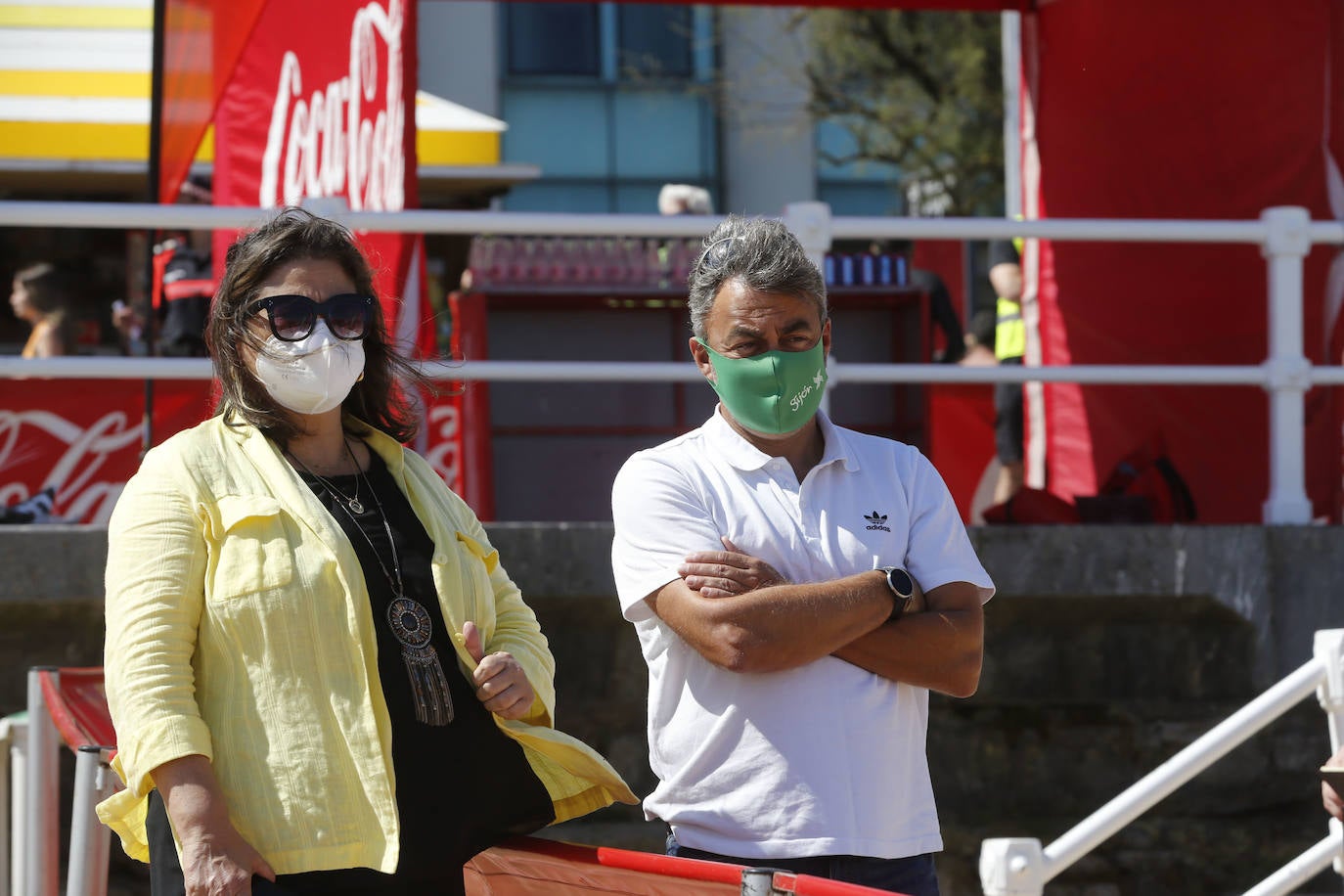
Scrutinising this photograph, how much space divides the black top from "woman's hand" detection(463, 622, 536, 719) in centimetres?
3

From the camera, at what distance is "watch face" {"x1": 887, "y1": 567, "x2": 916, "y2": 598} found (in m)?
2.98

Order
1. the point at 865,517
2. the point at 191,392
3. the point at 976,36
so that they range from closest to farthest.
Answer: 1. the point at 865,517
2. the point at 191,392
3. the point at 976,36

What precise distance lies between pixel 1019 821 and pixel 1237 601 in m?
0.94

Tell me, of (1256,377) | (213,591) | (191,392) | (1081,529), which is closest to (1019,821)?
(1081,529)

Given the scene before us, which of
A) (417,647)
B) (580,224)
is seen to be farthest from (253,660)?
(580,224)

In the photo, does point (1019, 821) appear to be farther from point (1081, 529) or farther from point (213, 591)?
point (213, 591)

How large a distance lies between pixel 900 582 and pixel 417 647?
32.5 inches

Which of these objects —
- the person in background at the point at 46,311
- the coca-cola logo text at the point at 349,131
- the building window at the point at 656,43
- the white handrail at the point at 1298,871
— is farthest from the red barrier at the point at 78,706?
the building window at the point at 656,43

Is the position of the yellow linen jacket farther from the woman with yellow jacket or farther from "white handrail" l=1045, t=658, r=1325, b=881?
"white handrail" l=1045, t=658, r=1325, b=881

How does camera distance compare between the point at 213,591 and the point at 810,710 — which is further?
the point at 810,710

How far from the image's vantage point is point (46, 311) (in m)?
8.38

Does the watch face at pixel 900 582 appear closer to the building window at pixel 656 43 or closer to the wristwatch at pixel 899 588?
the wristwatch at pixel 899 588

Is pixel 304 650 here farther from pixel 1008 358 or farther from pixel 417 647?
pixel 1008 358

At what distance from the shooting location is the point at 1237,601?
5.28 metres
